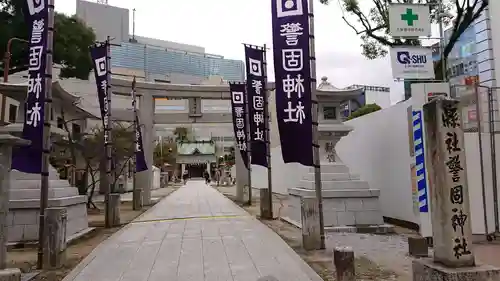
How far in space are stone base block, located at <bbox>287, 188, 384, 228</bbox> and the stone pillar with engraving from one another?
6.36 meters

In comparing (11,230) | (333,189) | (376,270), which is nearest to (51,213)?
(11,230)

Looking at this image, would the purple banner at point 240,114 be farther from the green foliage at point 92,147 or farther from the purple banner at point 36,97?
the purple banner at point 36,97

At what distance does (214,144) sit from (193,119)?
44908mm

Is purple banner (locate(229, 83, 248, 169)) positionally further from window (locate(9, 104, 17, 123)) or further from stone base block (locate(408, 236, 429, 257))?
stone base block (locate(408, 236, 429, 257))

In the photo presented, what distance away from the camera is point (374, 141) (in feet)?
43.7

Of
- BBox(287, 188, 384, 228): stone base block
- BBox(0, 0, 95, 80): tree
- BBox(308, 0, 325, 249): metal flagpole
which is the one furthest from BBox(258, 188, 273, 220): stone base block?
BBox(0, 0, 95, 80): tree

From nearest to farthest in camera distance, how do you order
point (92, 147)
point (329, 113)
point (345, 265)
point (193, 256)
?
point (345, 265), point (193, 256), point (329, 113), point (92, 147)

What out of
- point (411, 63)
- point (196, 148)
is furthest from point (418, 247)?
point (196, 148)

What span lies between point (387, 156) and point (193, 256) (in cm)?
690

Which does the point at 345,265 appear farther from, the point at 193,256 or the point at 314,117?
the point at 314,117

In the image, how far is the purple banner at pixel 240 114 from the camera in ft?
58.5

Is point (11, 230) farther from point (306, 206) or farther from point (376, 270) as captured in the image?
point (376, 270)

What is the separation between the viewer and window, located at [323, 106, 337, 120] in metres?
14.8

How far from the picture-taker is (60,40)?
1772 centimetres
